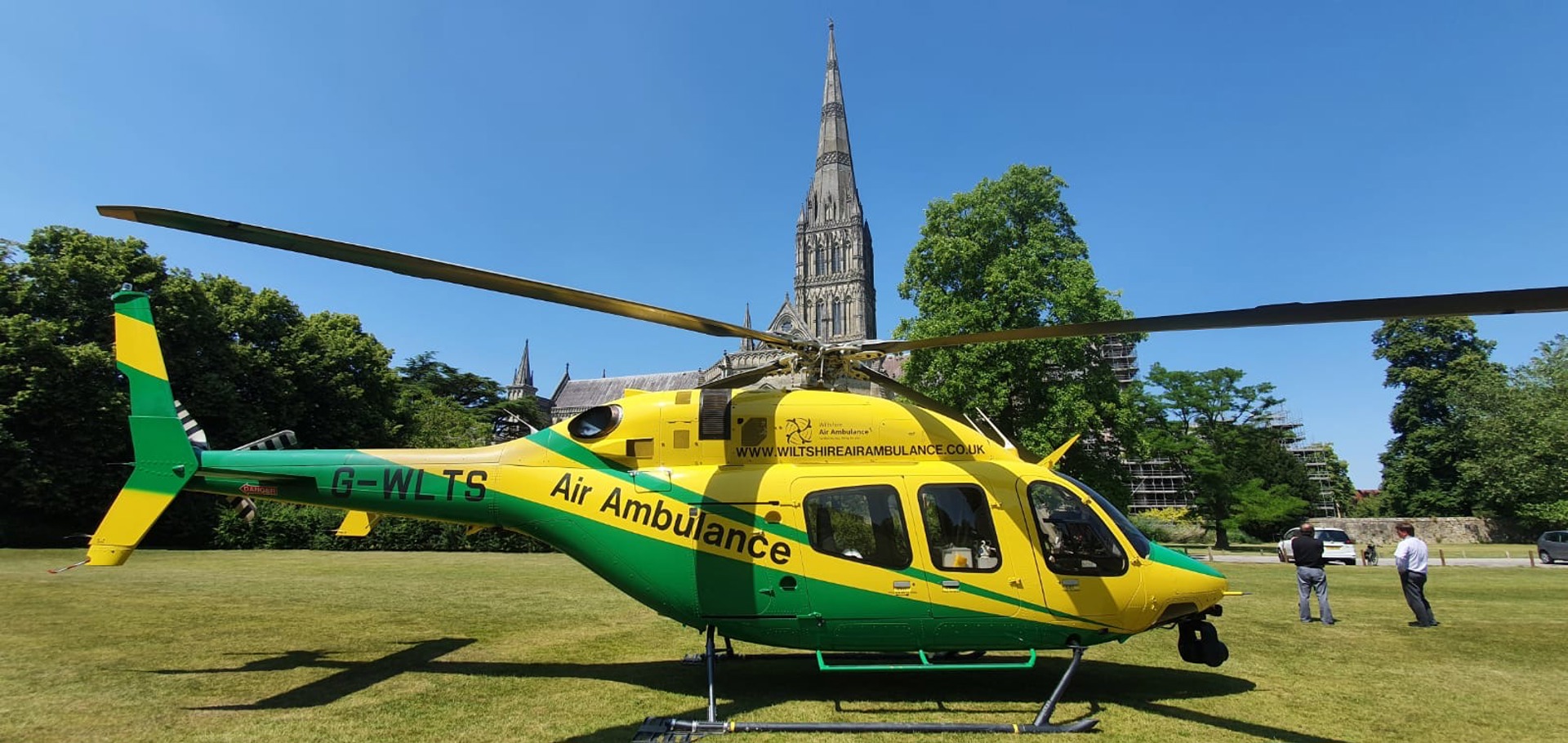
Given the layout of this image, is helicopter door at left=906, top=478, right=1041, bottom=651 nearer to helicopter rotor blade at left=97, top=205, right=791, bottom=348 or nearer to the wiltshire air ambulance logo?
the wiltshire air ambulance logo

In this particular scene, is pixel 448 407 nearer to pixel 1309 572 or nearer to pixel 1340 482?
pixel 1309 572

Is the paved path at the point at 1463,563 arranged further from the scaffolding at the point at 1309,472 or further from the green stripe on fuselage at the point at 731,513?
the scaffolding at the point at 1309,472

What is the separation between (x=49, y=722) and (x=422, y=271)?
4676 millimetres

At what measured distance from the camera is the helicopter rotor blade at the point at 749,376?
6547 mm

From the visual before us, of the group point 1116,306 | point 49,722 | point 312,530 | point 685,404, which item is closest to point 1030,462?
point 685,404

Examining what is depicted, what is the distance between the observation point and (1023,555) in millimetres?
6012

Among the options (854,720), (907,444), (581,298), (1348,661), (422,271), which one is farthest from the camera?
(1348,661)

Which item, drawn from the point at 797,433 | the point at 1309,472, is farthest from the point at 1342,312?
the point at 1309,472

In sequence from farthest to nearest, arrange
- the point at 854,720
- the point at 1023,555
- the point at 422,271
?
the point at 1023,555, the point at 854,720, the point at 422,271

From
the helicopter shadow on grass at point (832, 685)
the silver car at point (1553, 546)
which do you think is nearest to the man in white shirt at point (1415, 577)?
the helicopter shadow on grass at point (832, 685)

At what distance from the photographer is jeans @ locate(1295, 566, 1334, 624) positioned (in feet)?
33.1

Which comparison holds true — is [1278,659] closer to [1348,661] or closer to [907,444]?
[1348,661]

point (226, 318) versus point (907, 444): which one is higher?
point (226, 318)

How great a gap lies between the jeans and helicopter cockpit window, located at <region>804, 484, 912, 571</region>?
25.4ft
